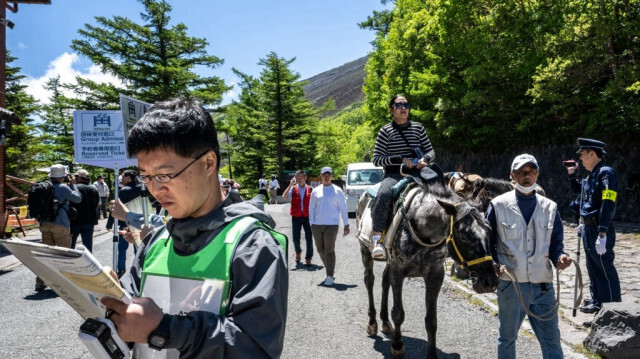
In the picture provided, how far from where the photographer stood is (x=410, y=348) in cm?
516

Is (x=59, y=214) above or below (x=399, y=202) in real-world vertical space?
below

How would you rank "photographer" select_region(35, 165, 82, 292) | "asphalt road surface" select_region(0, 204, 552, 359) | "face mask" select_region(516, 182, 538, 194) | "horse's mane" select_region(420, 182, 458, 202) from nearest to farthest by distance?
"face mask" select_region(516, 182, 538, 194) < "horse's mane" select_region(420, 182, 458, 202) < "asphalt road surface" select_region(0, 204, 552, 359) < "photographer" select_region(35, 165, 82, 292)

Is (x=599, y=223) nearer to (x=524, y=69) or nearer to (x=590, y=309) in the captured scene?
(x=590, y=309)

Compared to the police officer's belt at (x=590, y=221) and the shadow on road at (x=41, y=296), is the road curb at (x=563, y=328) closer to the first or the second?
the police officer's belt at (x=590, y=221)

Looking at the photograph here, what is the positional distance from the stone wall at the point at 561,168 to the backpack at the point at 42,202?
10.6 m

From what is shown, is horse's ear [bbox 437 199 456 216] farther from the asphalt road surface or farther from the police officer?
the police officer

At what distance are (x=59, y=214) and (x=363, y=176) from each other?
1341 centimetres

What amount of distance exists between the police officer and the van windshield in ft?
44.4

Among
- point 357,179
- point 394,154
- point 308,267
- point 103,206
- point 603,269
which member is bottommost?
point 308,267

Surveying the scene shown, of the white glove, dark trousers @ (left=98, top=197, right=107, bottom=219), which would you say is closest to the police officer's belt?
the white glove

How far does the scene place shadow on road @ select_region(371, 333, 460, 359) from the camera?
4902 millimetres

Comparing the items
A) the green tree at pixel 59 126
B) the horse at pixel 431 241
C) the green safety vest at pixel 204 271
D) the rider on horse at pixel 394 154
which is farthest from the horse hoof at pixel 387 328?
the green tree at pixel 59 126

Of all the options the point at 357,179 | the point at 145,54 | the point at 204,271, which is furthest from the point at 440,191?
the point at 145,54

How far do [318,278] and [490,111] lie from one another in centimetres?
1452
